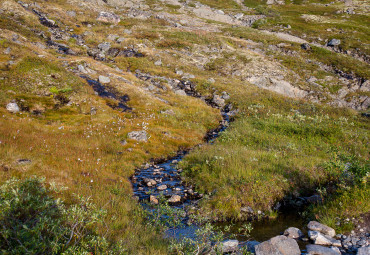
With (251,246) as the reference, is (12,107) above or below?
below

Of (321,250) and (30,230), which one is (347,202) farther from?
(30,230)

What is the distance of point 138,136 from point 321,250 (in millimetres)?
14769

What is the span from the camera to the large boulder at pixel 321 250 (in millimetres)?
6338

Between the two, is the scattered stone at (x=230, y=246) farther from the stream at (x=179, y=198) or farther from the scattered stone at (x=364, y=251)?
the scattered stone at (x=364, y=251)

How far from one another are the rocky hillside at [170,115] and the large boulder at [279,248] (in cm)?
225

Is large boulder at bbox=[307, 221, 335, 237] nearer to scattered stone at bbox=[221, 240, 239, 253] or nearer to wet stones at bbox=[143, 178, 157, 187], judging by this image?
scattered stone at bbox=[221, 240, 239, 253]

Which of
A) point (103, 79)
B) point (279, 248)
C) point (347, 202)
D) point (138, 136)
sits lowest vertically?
point (138, 136)

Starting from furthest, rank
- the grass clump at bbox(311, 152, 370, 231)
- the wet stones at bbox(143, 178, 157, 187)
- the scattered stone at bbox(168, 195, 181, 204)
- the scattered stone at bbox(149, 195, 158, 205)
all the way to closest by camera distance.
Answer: the wet stones at bbox(143, 178, 157, 187), the scattered stone at bbox(168, 195, 181, 204), the scattered stone at bbox(149, 195, 158, 205), the grass clump at bbox(311, 152, 370, 231)

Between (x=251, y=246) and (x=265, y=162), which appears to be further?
(x=265, y=162)

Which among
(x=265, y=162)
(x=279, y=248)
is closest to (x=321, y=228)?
(x=279, y=248)

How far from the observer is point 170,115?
24.8m

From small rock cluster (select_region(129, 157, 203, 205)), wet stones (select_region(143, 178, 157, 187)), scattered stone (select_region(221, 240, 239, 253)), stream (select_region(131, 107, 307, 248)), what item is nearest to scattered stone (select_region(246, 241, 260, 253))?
stream (select_region(131, 107, 307, 248))

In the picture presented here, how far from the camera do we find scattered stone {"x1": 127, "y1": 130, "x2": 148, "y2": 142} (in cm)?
1834

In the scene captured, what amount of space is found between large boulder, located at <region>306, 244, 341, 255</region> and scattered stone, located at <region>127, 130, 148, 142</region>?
13973mm
